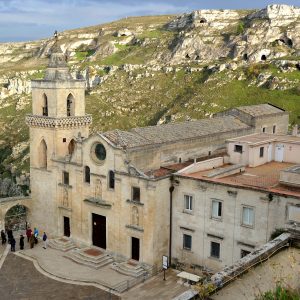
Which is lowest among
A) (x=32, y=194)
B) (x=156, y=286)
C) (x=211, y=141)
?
(x=156, y=286)

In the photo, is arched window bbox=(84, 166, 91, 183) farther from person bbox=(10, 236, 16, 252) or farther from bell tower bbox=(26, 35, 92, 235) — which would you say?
person bbox=(10, 236, 16, 252)

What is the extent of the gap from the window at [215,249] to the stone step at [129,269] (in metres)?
5.38

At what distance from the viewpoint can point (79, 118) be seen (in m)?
42.6

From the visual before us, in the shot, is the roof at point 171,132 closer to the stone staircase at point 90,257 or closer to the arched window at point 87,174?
the arched window at point 87,174

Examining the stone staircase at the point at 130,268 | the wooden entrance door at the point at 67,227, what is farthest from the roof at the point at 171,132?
the wooden entrance door at the point at 67,227

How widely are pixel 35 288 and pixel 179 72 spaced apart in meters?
76.3

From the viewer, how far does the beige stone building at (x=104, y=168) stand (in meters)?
35.8

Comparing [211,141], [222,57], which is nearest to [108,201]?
[211,141]

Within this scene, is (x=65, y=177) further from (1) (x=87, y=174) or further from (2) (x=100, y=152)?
(2) (x=100, y=152)

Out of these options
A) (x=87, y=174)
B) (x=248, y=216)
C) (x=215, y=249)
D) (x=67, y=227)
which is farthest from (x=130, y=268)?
(x=248, y=216)

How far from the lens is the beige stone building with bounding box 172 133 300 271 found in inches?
1210

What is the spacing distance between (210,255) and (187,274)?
255 centimetres

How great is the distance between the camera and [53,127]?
1647 inches

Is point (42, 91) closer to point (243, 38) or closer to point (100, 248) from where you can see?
point (100, 248)
